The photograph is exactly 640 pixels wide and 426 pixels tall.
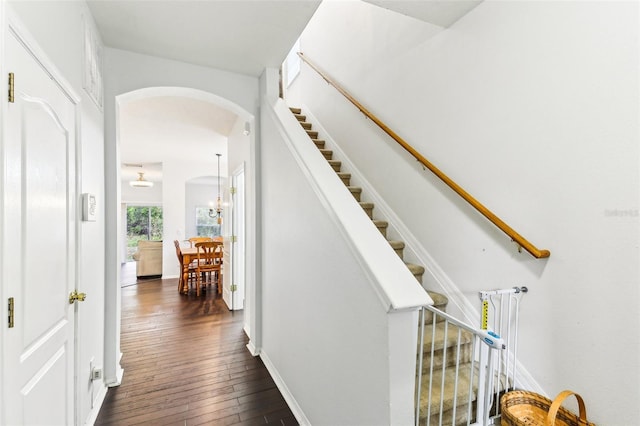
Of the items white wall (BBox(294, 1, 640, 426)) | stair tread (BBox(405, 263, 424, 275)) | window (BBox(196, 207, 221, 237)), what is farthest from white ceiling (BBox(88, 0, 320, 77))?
window (BBox(196, 207, 221, 237))

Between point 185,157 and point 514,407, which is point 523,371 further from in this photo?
point 185,157

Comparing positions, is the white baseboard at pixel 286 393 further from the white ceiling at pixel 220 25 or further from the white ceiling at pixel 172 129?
the white ceiling at pixel 172 129

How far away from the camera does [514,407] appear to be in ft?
5.27

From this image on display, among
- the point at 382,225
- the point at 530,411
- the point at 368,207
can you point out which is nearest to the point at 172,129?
the point at 368,207

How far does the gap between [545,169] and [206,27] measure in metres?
2.50

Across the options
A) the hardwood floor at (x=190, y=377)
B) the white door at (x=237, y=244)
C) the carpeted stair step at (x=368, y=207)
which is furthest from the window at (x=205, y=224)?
the carpeted stair step at (x=368, y=207)

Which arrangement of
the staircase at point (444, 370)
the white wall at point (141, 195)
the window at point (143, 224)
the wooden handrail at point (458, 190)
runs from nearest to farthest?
the staircase at point (444, 370) → the wooden handrail at point (458, 190) → the white wall at point (141, 195) → the window at point (143, 224)

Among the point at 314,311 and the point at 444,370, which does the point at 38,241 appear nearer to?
the point at 314,311

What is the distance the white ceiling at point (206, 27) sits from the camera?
1.94 metres

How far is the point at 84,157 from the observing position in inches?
70.6

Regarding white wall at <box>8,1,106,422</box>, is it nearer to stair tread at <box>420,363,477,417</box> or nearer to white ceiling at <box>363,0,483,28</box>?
white ceiling at <box>363,0,483,28</box>

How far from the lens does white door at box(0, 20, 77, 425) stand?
1000 millimetres

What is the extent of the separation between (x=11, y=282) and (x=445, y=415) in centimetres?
210

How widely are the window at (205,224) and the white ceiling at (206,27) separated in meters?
8.20
